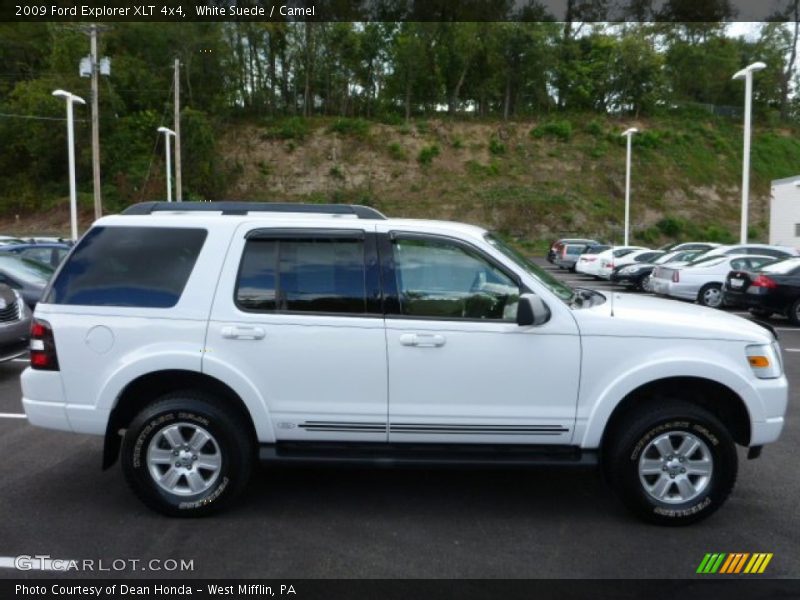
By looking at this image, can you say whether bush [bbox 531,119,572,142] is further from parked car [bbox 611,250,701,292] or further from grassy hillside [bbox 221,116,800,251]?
parked car [bbox 611,250,701,292]

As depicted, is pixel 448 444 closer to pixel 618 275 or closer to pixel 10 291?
pixel 10 291

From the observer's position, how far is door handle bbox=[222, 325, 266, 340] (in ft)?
15.7

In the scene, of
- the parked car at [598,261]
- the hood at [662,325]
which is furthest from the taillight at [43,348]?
the parked car at [598,261]

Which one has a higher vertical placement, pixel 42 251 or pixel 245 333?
pixel 42 251

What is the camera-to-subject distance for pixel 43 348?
493cm

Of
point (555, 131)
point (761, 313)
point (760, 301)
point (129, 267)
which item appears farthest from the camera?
point (555, 131)

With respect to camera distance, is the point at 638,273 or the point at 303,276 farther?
the point at 638,273

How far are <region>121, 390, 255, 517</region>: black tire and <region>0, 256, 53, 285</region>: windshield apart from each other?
27.7 feet

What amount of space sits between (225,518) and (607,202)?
162 feet

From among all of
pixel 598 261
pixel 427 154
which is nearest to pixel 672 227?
pixel 427 154

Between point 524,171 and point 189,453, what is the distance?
5076cm

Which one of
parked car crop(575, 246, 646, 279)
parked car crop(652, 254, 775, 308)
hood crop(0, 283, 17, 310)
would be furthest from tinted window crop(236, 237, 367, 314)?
parked car crop(575, 246, 646, 279)

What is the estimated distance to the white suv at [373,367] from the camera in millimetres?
4781

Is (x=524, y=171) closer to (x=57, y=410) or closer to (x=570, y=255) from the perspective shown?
(x=570, y=255)
